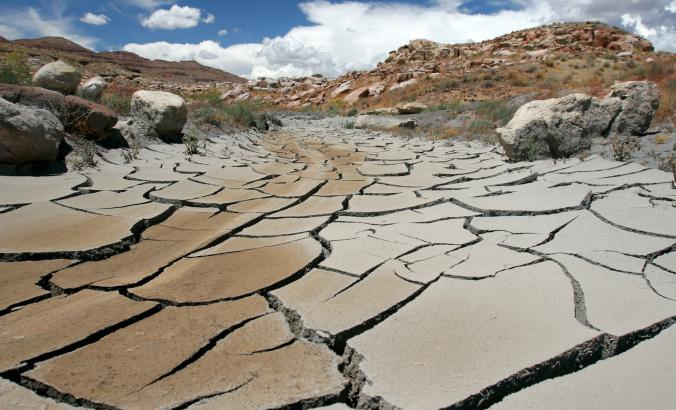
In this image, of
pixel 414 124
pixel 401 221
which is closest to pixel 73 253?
pixel 401 221

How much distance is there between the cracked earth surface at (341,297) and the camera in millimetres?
1312

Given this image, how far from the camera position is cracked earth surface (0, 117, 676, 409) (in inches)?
51.7

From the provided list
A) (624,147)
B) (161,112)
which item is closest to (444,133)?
(624,147)

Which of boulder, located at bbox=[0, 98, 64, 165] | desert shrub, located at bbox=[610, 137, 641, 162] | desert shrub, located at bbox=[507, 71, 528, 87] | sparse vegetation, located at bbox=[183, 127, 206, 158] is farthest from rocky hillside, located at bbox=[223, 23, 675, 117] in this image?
boulder, located at bbox=[0, 98, 64, 165]

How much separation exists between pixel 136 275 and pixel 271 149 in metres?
5.18

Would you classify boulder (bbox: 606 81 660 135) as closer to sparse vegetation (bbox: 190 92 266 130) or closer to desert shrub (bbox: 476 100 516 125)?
desert shrub (bbox: 476 100 516 125)

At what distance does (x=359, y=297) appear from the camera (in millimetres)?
1841

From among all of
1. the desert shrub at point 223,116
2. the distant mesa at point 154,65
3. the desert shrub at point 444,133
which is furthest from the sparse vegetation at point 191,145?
the distant mesa at point 154,65

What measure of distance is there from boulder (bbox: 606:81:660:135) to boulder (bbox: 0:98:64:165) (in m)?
6.13

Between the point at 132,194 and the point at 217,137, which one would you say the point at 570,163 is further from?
the point at 217,137

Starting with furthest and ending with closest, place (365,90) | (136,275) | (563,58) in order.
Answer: (365,90), (563,58), (136,275)

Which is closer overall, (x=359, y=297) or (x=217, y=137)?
(x=359, y=297)

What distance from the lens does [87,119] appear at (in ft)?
16.7

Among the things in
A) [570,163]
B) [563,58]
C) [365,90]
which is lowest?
[570,163]
